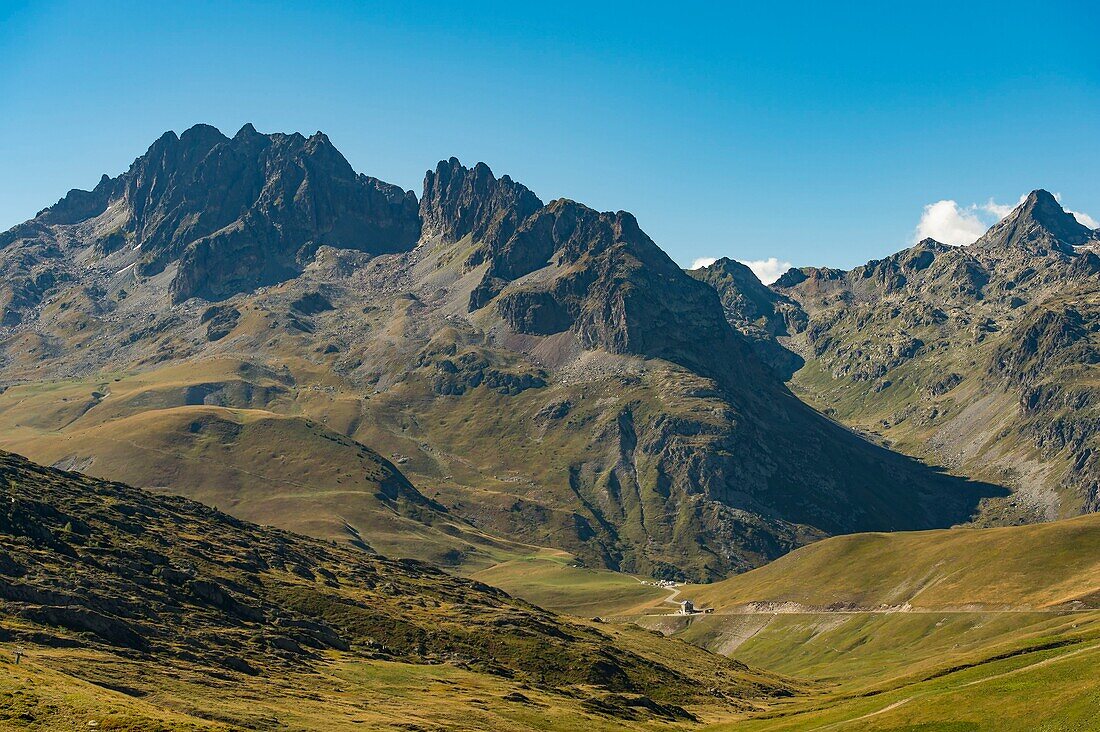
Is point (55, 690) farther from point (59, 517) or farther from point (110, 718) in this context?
point (59, 517)

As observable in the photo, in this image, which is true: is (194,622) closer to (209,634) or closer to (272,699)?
(209,634)

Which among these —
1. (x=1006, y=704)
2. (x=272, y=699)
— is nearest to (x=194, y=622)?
(x=272, y=699)

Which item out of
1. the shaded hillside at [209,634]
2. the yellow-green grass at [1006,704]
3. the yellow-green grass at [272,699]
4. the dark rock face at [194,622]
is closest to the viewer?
the yellow-green grass at [1006,704]

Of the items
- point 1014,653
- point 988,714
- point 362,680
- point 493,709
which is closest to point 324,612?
point 362,680

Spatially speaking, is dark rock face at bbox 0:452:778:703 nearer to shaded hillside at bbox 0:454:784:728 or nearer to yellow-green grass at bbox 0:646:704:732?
shaded hillside at bbox 0:454:784:728

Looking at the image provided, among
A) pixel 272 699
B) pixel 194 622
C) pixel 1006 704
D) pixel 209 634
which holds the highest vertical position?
pixel 1006 704

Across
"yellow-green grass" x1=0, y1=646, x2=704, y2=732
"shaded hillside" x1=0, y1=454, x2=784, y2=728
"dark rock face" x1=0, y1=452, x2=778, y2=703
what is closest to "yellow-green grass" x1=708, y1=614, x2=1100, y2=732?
"yellow-green grass" x1=0, y1=646, x2=704, y2=732

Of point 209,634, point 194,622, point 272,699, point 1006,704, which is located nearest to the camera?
point 1006,704

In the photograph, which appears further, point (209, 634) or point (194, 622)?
point (194, 622)

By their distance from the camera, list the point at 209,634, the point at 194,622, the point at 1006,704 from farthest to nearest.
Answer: the point at 194,622, the point at 209,634, the point at 1006,704

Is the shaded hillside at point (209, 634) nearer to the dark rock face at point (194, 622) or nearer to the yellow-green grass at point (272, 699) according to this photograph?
the dark rock face at point (194, 622)

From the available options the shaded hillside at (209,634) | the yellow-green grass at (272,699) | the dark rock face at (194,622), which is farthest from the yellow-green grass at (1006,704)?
the dark rock face at (194,622)

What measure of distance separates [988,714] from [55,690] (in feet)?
279

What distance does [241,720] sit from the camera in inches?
4149
